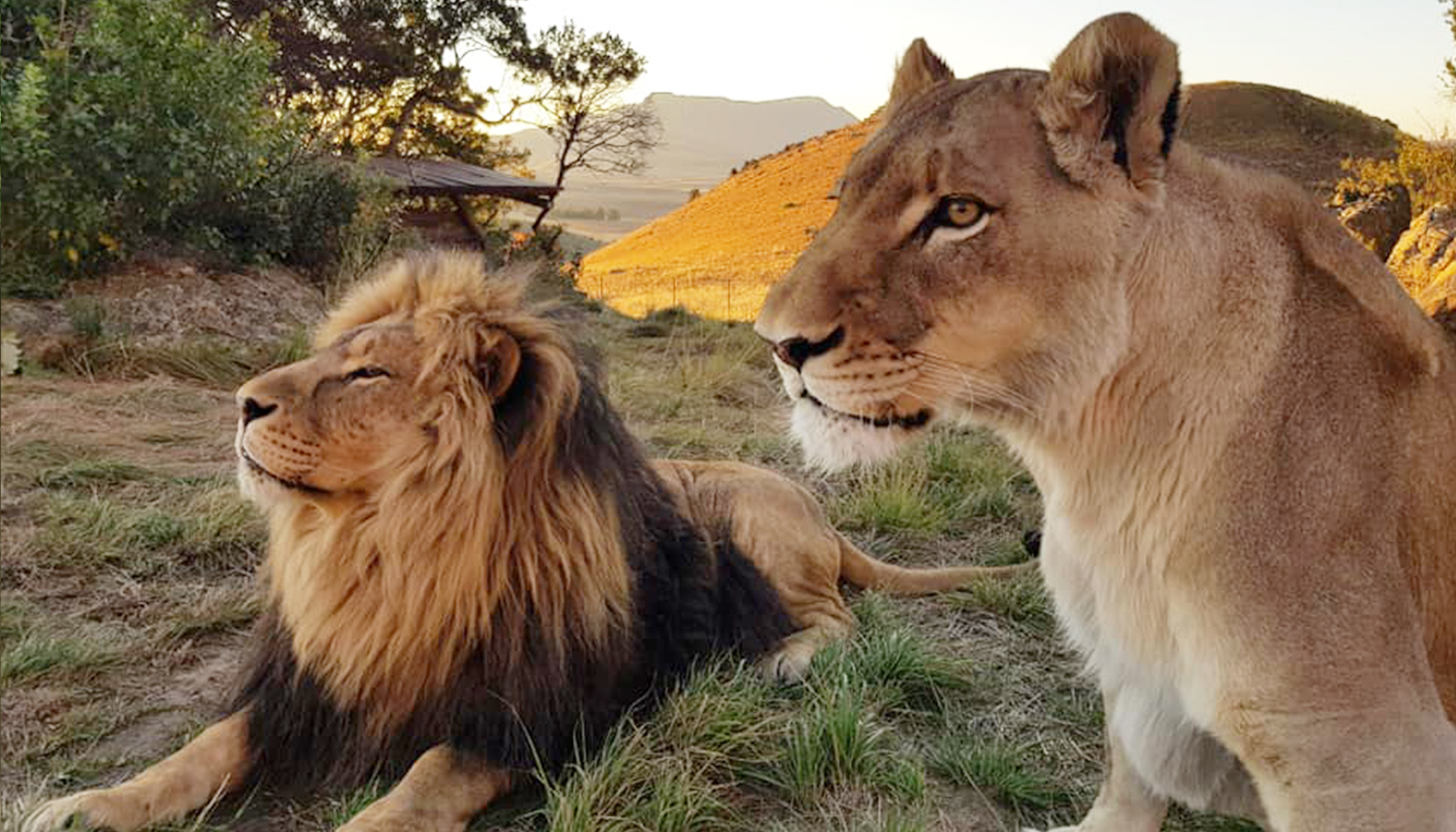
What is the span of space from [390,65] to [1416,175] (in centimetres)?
1825

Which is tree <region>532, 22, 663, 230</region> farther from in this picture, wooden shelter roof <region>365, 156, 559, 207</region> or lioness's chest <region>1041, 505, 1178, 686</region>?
lioness's chest <region>1041, 505, 1178, 686</region>

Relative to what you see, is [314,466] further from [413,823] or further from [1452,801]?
[1452,801]

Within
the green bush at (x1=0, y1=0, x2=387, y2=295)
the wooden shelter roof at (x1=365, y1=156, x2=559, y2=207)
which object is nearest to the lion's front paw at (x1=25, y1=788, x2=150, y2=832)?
the green bush at (x1=0, y1=0, x2=387, y2=295)

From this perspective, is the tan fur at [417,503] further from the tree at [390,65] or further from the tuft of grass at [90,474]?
the tree at [390,65]

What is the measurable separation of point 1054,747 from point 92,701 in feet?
9.47

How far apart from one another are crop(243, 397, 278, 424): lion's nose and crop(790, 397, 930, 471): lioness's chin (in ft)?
4.21

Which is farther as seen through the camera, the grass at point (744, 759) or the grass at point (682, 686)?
the grass at point (682, 686)

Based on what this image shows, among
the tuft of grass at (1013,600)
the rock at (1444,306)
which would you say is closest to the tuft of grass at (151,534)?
the tuft of grass at (1013,600)

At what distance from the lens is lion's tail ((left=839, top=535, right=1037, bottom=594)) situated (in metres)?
4.42

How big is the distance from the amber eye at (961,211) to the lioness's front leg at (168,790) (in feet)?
7.35

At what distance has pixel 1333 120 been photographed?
27.8 metres

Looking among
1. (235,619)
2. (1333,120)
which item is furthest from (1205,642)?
(1333,120)

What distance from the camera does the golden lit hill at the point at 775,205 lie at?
18.6 metres

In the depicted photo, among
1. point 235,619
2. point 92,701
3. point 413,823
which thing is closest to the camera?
point 413,823
